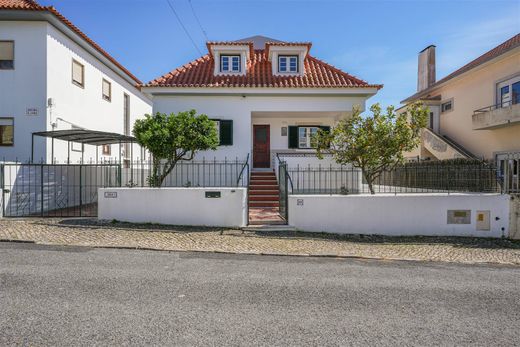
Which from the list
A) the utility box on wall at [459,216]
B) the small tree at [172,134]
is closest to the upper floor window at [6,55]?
the small tree at [172,134]

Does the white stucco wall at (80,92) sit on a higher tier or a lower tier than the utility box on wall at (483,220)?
higher

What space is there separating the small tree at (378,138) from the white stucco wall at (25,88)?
10.8 m

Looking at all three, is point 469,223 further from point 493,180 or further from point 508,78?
point 508,78

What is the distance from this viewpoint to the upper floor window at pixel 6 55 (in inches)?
503

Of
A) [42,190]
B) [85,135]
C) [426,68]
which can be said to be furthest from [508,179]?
[426,68]

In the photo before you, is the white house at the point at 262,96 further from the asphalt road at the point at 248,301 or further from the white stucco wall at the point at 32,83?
the asphalt road at the point at 248,301

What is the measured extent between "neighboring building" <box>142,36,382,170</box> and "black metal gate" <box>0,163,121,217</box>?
4.70 metres

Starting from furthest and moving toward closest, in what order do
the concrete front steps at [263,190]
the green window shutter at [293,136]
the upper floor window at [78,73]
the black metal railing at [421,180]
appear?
the green window shutter at [293,136] → the upper floor window at [78,73] → the concrete front steps at [263,190] → the black metal railing at [421,180]

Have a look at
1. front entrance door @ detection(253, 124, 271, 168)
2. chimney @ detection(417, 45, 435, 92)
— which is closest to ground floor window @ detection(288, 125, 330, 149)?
front entrance door @ detection(253, 124, 271, 168)

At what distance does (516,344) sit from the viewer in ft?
11.6

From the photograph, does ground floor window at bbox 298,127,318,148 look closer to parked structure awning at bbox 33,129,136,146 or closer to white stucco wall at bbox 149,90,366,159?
white stucco wall at bbox 149,90,366,159

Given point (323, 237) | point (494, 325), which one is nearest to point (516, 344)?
point (494, 325)

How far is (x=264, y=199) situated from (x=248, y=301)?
27.6 ft

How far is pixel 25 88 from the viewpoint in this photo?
41.4 feet
